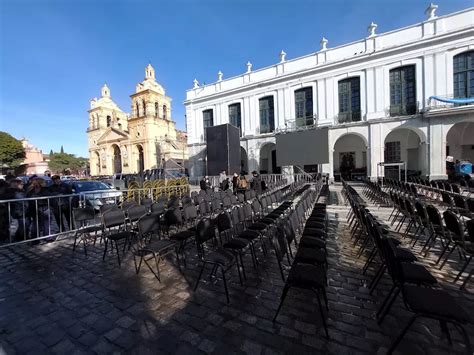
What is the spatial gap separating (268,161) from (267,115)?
472 cm

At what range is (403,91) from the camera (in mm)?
16719

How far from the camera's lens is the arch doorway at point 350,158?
2068cm

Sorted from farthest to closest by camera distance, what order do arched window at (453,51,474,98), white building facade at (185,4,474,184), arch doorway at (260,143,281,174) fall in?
arch doorway at (260,143,281,174)
white building facade at (185,4,474,184)
arched window at (453,51,474,98)

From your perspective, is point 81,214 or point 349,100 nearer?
point 81,214

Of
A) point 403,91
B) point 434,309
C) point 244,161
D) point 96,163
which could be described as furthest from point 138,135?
point 434,309

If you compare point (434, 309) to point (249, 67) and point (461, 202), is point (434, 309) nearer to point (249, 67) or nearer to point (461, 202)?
point (461, 202)

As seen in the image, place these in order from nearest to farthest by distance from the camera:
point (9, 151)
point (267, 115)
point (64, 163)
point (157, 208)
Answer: point (157, 208), point (267, 115), point (9, 151), point (64, 163)

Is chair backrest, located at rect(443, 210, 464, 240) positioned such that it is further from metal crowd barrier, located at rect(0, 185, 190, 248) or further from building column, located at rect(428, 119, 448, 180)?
building column, located at rect(428, 119, 448, 180)

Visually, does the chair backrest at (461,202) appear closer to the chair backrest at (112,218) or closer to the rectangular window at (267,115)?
the chair backrest at (112,218)

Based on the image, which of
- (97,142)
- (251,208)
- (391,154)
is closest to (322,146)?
(391,154)

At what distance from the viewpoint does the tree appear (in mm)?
38059

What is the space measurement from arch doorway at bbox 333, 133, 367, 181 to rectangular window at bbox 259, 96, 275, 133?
6.44m

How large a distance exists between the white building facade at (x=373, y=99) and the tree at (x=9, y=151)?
128ft

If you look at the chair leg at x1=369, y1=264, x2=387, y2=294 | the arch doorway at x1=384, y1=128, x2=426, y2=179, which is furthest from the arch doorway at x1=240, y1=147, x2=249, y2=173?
the chair leg at x1=369, y1=264, x2=387, y2=294
